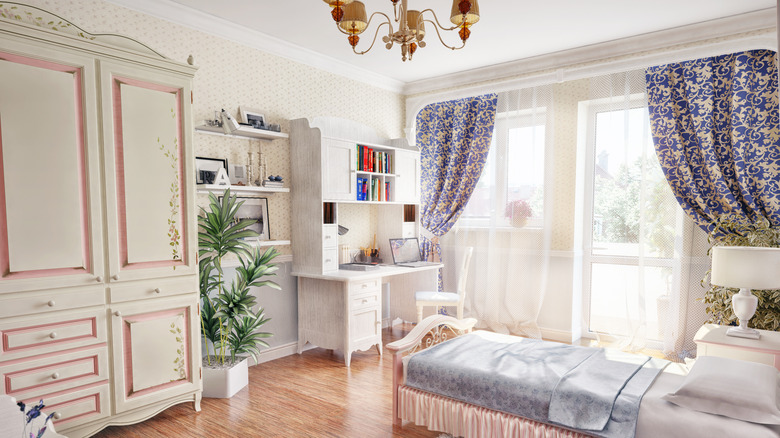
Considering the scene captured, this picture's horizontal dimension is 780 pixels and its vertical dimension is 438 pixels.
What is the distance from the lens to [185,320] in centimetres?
303

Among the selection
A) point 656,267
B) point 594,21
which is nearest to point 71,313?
point 594,21

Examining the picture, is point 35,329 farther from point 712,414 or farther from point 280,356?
point 712,414

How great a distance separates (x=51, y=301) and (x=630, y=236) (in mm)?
4480

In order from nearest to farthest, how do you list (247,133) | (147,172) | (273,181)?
1. (147,172)
2. (247,133)
3. (273,181)

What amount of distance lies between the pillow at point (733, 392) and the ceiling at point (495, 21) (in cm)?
259

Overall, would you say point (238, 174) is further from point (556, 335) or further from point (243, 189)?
point (556, 335)

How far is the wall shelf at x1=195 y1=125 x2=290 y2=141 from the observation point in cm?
360

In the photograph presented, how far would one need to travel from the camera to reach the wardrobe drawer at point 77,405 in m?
2.46

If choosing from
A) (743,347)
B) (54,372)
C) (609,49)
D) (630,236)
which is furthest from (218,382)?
(609,49)

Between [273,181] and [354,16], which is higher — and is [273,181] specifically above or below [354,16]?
below

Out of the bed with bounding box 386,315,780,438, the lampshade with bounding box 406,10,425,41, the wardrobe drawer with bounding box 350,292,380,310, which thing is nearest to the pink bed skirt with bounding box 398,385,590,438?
the bed with bounding box 386,315,780,438

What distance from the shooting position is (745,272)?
274cm

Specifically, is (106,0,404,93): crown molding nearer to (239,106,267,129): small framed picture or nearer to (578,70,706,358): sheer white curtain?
(239,106,267,129): small framed picture

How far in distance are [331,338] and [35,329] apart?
2.25 metres
